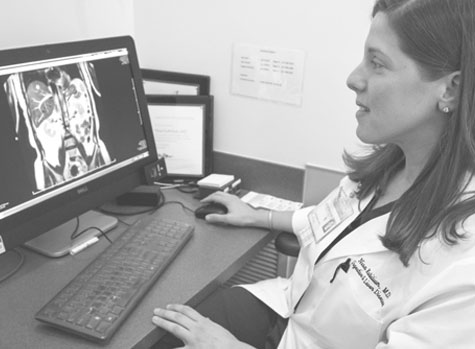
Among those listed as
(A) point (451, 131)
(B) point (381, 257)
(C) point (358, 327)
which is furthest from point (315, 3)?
(C) point (358, 327)

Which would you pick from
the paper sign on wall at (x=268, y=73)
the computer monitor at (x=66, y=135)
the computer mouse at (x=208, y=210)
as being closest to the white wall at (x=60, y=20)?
the computer monitor at (x=66, y=135)

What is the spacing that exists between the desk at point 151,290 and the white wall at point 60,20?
0.58 metres

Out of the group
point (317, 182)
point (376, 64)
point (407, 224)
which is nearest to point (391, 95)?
point (376, 64)

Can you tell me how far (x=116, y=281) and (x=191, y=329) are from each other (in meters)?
0.19

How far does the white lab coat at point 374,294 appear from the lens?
89cm

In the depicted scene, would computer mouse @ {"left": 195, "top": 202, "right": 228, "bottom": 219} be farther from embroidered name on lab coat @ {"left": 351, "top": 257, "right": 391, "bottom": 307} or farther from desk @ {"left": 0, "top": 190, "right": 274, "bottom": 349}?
embroidered name on lab coat @ {"left": 351, "top": 257, "right": 391, "bottom": 307}

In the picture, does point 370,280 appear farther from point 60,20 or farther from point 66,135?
point 60,20

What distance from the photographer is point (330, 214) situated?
134cm

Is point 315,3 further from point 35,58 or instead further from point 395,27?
point 35,58

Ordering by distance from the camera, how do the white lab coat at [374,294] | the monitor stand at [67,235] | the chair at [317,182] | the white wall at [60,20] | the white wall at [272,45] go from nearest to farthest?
1. the white lab coat at [374,294]
2. the monitor stand at [67,235]
3. the white wall at [60,20]
4. the white wall at [272,45]
5. the chair at [317,182]

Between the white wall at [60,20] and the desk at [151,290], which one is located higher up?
the white wall at [60,20]

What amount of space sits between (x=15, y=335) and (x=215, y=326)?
40 cm

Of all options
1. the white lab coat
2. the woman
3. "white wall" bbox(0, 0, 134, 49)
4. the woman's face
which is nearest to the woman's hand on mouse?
the white lab coat

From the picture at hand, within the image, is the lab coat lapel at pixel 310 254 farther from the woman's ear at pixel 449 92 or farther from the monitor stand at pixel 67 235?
the monitor stand at pixel 67 235
